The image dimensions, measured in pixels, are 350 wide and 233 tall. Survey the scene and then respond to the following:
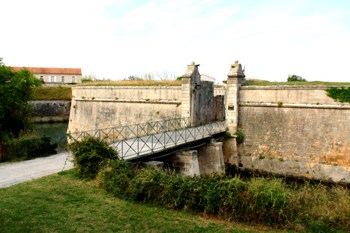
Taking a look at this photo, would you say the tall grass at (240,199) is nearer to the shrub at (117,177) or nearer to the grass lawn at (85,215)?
the shrub at (117,177)

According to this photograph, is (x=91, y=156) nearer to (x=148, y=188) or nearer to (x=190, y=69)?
(x=148, y=188)

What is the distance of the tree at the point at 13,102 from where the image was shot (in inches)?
778

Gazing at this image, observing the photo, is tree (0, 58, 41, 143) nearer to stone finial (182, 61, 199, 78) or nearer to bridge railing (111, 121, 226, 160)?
bridge railing (111, 121, 226, 160)

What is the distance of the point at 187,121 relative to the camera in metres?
19.3

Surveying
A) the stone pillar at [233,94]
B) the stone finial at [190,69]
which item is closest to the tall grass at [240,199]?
the stone pillar at [233,94]

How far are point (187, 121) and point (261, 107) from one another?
4509mm

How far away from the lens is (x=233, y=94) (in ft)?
63.1

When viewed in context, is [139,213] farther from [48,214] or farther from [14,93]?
[14,93]

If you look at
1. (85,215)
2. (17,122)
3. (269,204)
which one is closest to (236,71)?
(269,204)

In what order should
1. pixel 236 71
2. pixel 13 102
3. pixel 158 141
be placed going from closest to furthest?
pixel 158 141 < pixel 236 71 < pixel 13 102

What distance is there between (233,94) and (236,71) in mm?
1392

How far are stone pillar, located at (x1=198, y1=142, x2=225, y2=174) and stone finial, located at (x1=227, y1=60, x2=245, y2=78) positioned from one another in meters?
4.51

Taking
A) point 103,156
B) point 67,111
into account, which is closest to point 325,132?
point 103,156

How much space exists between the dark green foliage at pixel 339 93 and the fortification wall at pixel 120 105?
8.70 m
